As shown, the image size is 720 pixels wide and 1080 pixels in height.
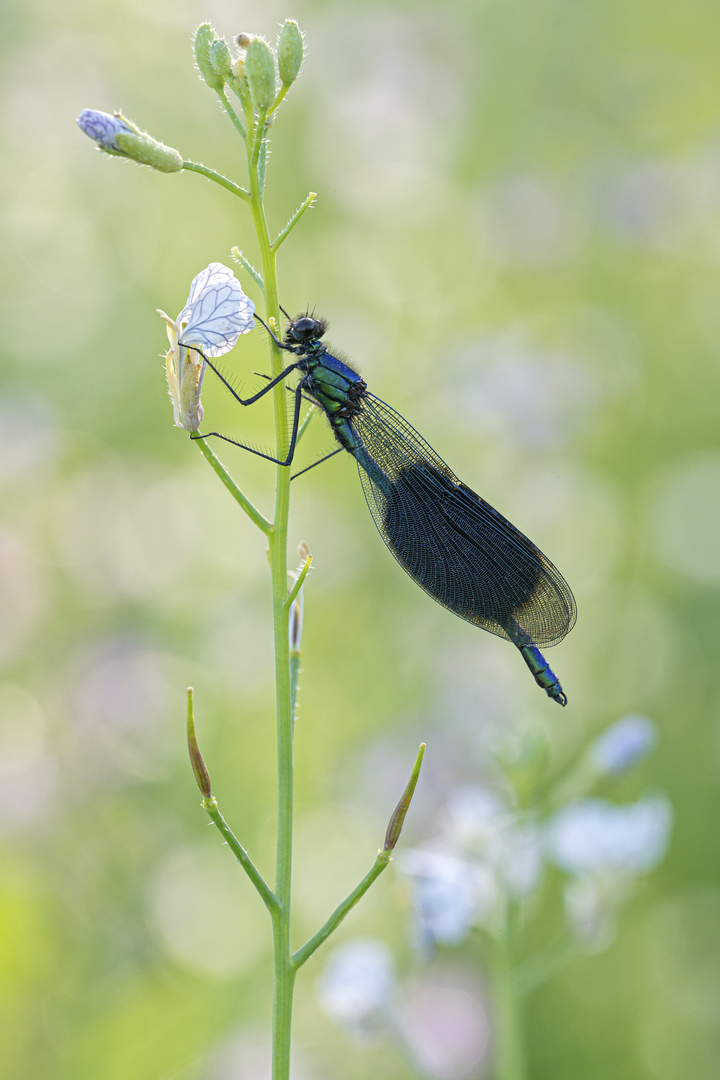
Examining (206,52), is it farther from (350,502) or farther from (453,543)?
(350,502)

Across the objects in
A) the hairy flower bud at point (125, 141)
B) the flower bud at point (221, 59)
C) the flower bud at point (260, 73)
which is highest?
the flower bud at point (221, 59)

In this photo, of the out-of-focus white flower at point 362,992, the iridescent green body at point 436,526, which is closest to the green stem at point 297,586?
the iridescent green body at point 436,526

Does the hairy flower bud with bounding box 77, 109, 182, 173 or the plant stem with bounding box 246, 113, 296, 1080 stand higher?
the hairy flower bud with bounding box 77, 109, 182, 173

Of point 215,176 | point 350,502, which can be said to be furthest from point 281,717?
point 350,502

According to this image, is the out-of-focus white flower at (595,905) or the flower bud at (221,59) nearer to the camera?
the flower bud at (221,59)

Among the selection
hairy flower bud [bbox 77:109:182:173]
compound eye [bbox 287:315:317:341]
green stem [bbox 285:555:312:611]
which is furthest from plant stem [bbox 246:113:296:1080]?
compound eye [bbox 287:315:317:341]

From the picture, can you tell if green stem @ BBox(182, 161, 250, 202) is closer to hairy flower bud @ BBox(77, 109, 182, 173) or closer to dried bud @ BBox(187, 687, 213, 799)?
hairy flower bud @ BBox(77, 109, 182, 173)

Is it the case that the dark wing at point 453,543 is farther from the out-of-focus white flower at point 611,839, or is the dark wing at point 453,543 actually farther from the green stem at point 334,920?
the green stem at point 334,920
